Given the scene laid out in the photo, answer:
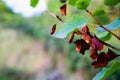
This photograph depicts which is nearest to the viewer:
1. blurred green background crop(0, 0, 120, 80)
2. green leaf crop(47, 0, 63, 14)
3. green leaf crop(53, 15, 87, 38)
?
green leaf crop(53, 15, 87, 38)

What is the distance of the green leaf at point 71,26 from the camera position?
0.43m

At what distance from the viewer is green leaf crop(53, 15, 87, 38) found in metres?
0.43

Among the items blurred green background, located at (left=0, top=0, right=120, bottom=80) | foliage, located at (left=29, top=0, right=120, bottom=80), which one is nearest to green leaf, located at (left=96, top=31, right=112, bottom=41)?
foliage, located at (left=29, top=0, right=120, bottom=80)

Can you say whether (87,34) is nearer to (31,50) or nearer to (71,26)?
(71,26)

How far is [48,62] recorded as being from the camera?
5957 mm

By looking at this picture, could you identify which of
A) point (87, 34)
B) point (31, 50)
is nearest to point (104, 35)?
point (87, 34)

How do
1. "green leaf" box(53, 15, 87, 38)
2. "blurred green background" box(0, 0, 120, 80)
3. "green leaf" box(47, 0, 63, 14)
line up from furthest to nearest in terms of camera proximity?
"blurred green background" box(0, 0, 120, 80) → "green leaf" box(47, 0, 63, 14) → "green leaf" box(53, 15, 87, 38)

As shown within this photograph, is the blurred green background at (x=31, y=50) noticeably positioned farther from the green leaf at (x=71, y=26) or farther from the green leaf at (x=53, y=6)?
the green leaf at (x=71, y=26)

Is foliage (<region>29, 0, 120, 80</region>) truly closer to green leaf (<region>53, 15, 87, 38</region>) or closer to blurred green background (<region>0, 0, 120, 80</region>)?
green leaf (<region>53, 15, 87, 38</region>)

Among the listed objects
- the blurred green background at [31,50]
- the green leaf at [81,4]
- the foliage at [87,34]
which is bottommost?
the foliage at [87,34]

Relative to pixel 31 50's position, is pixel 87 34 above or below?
below

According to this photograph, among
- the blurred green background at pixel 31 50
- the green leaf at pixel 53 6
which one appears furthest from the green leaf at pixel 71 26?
the blurred green background at pixel 31 50

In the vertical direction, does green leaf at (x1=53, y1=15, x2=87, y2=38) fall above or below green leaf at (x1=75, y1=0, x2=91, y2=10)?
below

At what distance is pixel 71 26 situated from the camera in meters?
0.44
